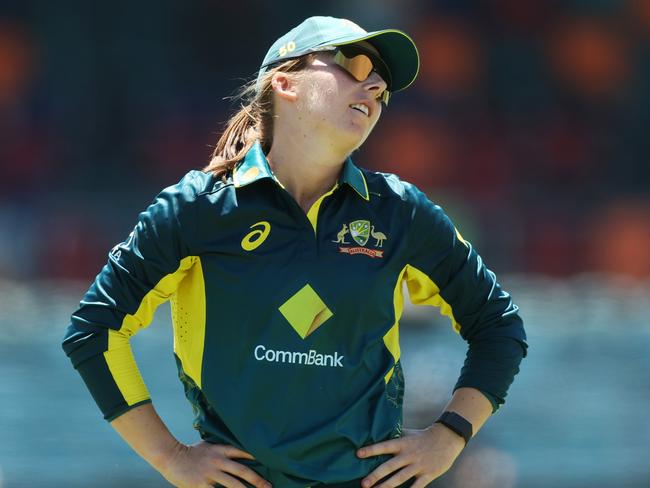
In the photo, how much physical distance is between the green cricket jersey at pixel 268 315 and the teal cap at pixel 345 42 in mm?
260

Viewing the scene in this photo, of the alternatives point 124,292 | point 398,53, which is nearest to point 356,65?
point 398,53

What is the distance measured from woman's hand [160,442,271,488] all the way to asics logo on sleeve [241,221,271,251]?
0.41 m

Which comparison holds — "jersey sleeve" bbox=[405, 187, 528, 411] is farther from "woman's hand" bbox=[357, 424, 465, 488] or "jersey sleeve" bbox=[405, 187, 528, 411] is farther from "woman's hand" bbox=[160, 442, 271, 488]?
"woman's hand" bbox=[160, 442, 271, 488]

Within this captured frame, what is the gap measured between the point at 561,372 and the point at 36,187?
237 inches

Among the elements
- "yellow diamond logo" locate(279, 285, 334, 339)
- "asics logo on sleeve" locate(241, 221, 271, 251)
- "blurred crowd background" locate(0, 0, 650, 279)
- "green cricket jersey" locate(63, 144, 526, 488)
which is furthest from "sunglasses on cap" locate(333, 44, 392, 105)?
"blurred crowd background" locate(0, 0, 650, 279)

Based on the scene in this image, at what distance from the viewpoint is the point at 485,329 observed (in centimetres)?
249

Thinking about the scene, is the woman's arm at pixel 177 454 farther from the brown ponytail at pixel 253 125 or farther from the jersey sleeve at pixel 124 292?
the brown ponytail at pixel 253 125

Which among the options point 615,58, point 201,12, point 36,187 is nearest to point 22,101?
point 36,187

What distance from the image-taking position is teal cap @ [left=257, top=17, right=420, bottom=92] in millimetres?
2359

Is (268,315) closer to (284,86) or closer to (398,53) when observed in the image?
(284,86)

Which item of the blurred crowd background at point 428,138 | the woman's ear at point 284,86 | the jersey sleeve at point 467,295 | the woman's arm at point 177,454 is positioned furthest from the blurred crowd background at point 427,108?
the woman's arm at point 177,454

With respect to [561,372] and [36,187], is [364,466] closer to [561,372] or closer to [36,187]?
[561,372]

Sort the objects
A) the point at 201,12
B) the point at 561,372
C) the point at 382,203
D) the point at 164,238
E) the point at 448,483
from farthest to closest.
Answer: the point at 201,12 < the point at 561,372 < the point at 448,483 < the point at 382,203 < the point at 164,238

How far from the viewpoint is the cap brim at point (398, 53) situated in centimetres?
239
